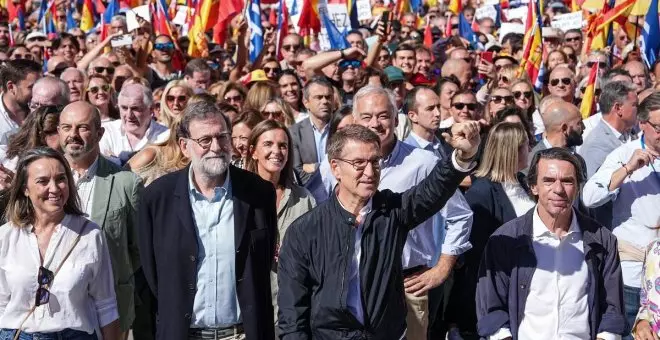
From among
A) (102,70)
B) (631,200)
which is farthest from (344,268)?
(102,70)

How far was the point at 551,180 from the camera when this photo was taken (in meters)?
5.96

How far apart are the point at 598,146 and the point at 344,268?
3933 millimetres

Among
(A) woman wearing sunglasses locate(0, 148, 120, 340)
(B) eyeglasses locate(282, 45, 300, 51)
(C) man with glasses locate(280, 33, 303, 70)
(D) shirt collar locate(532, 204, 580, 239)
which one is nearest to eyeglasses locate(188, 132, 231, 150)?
(A) woman wearing sunglasses locate(0, 148, 120, 340)

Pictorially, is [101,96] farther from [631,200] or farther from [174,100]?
[631,200]

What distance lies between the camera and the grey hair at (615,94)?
9.18m

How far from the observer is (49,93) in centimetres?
845

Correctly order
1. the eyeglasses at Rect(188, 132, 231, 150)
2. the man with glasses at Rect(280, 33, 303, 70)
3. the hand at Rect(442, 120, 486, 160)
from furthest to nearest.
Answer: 1. the man with glasses at Rect(280, 33, 303, 70)
2. the eyeglasses at Rect(188, 132, 231, 150)
3. the hand at Rect(442, 120, 486, 160)

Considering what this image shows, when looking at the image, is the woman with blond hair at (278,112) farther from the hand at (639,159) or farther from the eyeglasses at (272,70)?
the hand at (639,159)

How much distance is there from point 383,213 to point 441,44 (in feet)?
36.0

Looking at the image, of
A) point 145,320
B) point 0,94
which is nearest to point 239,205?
point 145,320

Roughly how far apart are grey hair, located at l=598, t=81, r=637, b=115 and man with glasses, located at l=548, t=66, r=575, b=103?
2.49m

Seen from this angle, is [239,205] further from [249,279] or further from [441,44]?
[441,44]

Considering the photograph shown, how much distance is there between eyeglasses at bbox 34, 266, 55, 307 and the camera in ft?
18.5

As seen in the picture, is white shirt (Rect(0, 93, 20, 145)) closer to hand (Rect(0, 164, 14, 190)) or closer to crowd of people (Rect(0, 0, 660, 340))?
crowd of people (Rect(0, 0, 660, 340))
